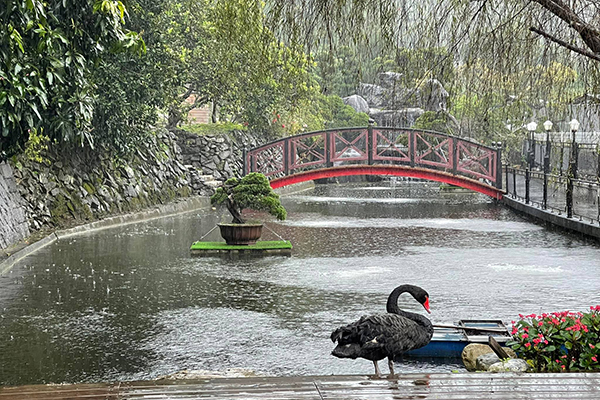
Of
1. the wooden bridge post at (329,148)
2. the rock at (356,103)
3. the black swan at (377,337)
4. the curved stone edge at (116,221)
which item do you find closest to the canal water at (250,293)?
the curved stone edge at (116,221)

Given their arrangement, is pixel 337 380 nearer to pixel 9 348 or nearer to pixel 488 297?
pixel 9 348

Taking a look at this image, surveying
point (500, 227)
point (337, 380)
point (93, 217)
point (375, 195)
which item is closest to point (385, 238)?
point (500, 227)

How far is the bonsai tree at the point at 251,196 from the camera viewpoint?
1686 centimetres

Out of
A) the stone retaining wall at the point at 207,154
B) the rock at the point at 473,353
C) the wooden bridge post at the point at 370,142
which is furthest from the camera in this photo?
the stone retaining wall at the point at 207,154

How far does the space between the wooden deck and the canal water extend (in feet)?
8.04

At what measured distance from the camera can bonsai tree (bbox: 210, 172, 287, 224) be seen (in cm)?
1686

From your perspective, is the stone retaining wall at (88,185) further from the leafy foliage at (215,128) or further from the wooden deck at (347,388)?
the wooden deck at (347,388)

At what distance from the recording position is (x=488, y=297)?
38.0 feet

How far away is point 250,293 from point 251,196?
501 centimetres

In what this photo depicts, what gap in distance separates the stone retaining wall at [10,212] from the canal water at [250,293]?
2.35ft

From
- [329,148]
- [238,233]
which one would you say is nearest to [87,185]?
[238,233]

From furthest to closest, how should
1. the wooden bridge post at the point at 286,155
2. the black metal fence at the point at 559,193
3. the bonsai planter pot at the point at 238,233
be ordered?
the wooden bridge post at the point at 286,155, the black metal fence at the point at 559,193, the bonsai planter pot at the point at 238,233

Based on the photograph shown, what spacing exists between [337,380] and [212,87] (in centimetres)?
2560

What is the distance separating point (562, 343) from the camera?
6.32 m
